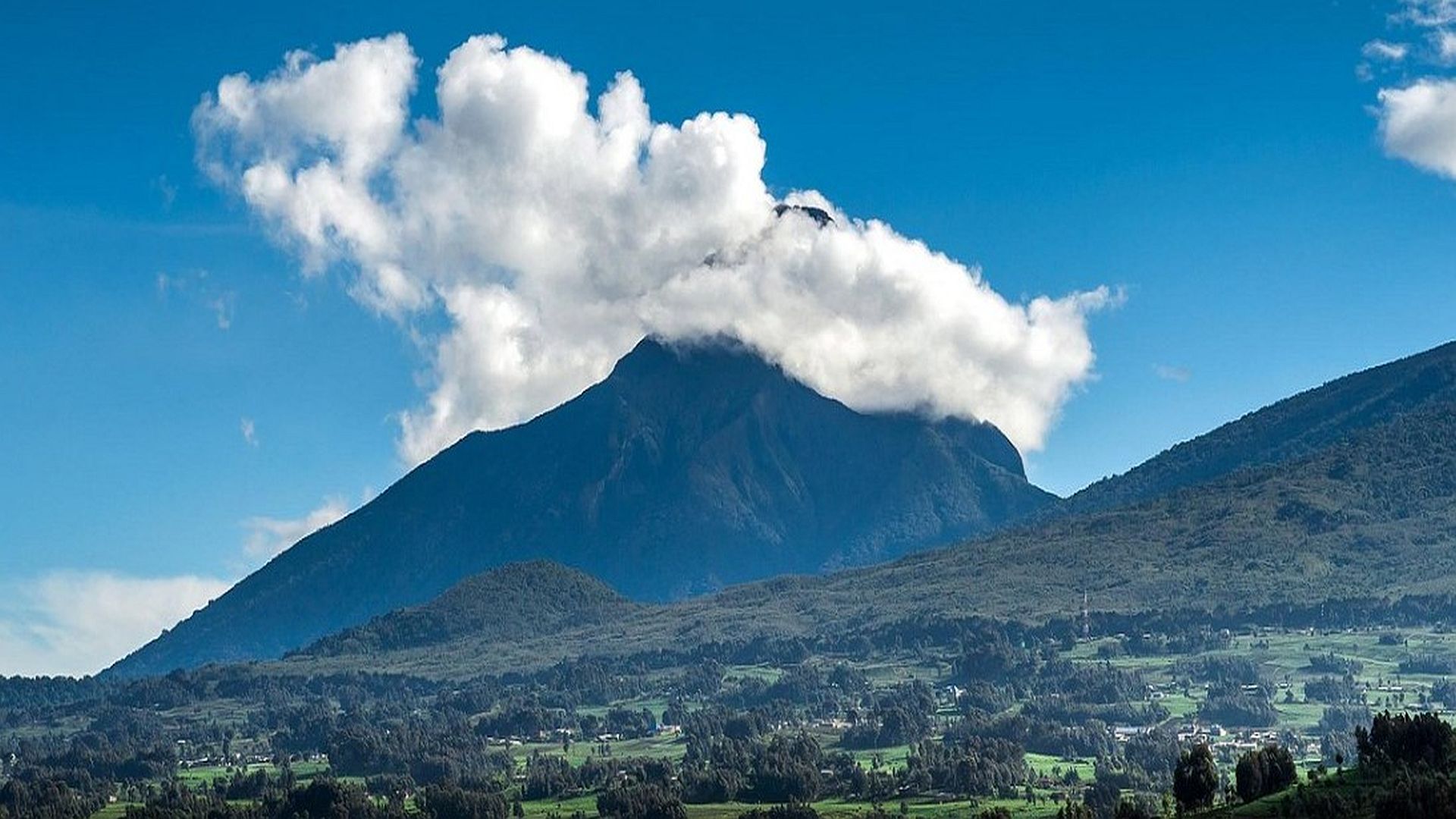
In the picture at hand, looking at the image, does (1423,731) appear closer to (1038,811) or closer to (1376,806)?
(1376,806)

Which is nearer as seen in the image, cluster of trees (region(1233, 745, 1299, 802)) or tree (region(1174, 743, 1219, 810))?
cluster of trees (region(1233, 745, 1299, 802))

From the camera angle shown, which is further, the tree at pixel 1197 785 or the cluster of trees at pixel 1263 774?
the tree at pixel 1197 785

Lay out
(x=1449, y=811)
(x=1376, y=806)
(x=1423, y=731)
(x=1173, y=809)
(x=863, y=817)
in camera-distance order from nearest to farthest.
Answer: (x=1449, y=811)
(x=1376, y=806)
(x=1423, y=731)
(x=1173, y=809)
(x=863, y=817)

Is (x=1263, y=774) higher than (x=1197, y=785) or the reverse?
higher

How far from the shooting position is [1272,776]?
13275 cm

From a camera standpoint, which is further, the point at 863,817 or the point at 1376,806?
the point at 863,817

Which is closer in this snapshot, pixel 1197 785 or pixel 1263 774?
pixel 1197 785

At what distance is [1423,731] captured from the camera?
400ft

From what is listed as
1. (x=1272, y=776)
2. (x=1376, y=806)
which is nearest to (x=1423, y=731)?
(x=1272, y=776)

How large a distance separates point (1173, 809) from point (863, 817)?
60793 millimetres

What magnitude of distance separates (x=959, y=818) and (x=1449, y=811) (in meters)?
108

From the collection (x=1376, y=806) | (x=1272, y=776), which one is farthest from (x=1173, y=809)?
(x=1376, y=806)

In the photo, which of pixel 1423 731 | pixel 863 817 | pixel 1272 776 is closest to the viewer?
pixel 1423 731

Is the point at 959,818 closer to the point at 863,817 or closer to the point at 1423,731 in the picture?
the point at 863,817
